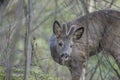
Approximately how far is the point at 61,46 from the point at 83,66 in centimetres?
54

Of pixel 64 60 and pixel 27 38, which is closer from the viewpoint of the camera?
pixel 27 38

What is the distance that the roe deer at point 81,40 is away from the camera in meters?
7.43

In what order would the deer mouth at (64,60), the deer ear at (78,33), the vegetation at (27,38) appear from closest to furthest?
the vegetation at (27,38) → the deer mouth at (64,60) → the deer ear at (78,33)

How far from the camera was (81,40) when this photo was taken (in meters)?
7.73

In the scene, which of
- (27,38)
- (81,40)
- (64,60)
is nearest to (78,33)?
(81,40)

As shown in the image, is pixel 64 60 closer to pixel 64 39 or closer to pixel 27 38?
pixel 64 39

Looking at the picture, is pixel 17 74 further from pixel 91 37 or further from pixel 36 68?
pixel 91 37

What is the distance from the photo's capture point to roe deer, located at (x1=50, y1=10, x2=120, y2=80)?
24.4 ft

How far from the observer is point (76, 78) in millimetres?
7602

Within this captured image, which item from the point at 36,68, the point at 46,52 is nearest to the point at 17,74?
the point at 36,68

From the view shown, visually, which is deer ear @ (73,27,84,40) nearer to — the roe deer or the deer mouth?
the roe deer

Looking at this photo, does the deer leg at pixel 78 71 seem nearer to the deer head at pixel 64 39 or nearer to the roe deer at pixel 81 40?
the roe deer at pixel 81 40

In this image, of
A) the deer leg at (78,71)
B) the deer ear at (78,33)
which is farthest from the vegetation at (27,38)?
the deer ear at (78,33)

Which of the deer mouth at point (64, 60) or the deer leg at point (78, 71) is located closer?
the deer mouth at point (64, 60)
